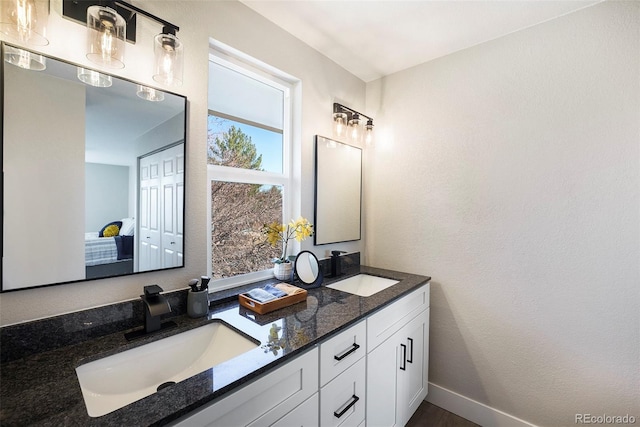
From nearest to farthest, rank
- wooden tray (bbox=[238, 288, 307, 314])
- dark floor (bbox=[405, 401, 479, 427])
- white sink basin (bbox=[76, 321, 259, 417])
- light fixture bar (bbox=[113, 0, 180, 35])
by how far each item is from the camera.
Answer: white sink basin (bbox=[76, 321, 259, 417])
light fixture bar (bbox=[113, 0, 180, 35])
wooden tray (bbox=[238, 288, 307, 314])
dark floor (bbox=[405, 401, 479, 427])

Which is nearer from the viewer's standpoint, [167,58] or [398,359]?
[167,58]

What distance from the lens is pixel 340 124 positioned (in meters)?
2.01

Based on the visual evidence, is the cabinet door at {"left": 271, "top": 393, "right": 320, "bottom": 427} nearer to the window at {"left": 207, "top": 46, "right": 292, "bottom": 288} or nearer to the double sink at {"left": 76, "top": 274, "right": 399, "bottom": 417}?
the double sink at {"left": 76, "top": 274, "right": 399, "bottom": 417}

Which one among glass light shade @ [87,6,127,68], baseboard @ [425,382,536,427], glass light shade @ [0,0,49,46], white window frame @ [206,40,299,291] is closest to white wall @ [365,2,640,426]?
baseboard @ [425,382,536,427]

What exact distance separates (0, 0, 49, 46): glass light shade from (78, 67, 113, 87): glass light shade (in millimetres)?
134

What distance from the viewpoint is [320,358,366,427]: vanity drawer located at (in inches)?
42.9

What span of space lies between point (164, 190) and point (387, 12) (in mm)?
1521

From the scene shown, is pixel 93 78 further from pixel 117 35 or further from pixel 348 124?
pixel 348 124

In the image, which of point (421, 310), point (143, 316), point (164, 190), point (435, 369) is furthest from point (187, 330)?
point (435, 369)

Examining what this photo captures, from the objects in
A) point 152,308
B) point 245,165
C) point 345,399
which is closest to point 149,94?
point 245,165

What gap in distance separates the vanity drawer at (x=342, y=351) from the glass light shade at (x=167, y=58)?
1233 millimetres

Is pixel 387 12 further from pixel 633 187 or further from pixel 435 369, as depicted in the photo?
pixel 435 369

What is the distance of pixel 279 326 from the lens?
1136 mm

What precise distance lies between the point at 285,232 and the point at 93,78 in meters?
1.21
